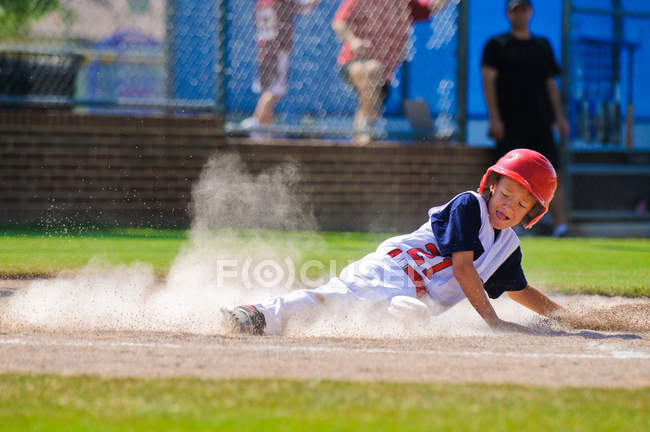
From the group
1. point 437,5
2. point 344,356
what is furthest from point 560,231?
point 344,356

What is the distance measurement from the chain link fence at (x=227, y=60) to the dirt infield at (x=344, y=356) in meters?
5.71

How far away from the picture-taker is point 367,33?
1100 cm

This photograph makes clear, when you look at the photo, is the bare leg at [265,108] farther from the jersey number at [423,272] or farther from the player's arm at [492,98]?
the jersey number at [423,272]

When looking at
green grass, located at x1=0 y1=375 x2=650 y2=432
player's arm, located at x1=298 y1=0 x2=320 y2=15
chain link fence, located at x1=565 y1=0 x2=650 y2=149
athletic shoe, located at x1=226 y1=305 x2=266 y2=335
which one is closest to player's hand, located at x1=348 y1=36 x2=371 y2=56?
player's arm, located at x1=298 y1=0 x2=320 y2=15

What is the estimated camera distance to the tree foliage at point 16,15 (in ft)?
35.1

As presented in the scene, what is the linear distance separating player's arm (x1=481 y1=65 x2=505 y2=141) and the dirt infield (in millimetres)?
6142

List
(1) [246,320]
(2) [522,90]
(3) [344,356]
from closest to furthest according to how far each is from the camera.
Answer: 1. (3) [344,356]
2. (1) [246,320]
3. (2) [522,90]

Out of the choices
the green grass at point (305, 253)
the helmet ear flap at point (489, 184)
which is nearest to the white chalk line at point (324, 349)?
the helmet ear flap at point (489, 184)

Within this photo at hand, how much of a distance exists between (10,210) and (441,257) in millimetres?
6097

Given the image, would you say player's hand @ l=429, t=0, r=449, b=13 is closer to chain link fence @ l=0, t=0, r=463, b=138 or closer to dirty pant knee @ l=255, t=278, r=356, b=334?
chain link fence @ l=0, t=0, r=463, b=138

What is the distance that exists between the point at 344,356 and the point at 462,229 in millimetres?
1151

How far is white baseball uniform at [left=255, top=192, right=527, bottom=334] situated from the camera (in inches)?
189

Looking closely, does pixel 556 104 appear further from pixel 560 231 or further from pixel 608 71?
pixel 608 71

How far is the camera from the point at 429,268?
496cm
